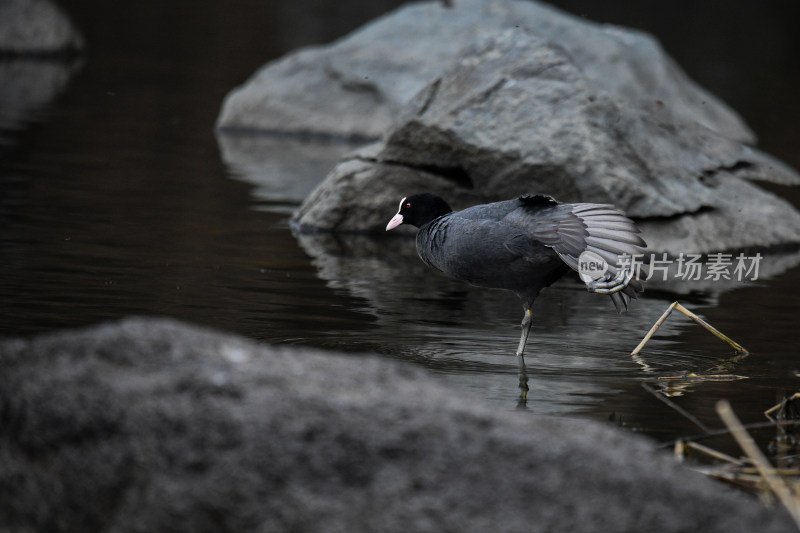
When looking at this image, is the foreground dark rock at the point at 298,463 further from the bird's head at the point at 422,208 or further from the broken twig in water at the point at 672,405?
the bird's head at the point at 422,208

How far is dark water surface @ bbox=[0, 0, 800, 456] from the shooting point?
20.2 ft

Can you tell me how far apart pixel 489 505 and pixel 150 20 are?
28367 millimetres

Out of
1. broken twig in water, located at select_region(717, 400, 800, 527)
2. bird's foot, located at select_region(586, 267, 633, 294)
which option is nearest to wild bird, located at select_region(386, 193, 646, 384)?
bird's foot, located at select_region(586, 267, 633, 294)

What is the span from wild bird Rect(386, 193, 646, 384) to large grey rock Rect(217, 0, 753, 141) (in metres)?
9.17

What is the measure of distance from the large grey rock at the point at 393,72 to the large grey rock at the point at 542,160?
5.34 metres

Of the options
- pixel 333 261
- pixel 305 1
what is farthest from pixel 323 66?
pixel 305 1

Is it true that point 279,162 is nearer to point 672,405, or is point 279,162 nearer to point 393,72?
point 393,72

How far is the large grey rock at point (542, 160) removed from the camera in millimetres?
9508

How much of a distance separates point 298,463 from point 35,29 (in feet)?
69.6

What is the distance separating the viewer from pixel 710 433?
451cm

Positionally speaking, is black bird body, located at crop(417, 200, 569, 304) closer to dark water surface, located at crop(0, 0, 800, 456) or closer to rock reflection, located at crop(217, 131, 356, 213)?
dark water surface, located at crop(0, 0, 800, 456)

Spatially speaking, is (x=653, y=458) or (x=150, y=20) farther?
(x=150, y=20)

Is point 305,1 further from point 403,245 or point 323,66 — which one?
point 403,245

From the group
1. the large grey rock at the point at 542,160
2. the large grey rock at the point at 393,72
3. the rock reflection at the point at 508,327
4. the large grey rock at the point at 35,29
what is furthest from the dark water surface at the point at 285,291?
the large grey rock at the point at 35,29
